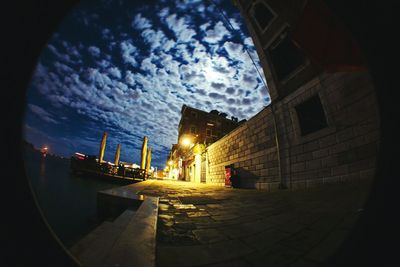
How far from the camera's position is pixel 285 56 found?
824 cm

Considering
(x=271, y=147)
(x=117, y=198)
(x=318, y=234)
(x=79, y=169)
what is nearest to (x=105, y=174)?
(x=79, y=169)

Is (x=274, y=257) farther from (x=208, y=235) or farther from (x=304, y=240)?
(x=208, y=235)

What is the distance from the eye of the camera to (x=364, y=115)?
14.6 ft

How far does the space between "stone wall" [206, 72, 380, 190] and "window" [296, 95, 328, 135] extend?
0.68ft

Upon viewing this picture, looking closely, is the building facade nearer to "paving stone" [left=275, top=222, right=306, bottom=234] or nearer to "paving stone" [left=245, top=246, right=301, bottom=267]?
"paving stone" [left=275, top=222, right=306, bottom=234]

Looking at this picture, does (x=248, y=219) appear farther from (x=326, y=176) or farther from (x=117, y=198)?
(x=326, y=176)

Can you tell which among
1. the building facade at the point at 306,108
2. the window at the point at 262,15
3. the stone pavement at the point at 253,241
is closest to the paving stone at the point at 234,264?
the stone pavement at the point at 253,241

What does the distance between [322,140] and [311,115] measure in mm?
1279

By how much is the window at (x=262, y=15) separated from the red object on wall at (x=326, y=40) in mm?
5633

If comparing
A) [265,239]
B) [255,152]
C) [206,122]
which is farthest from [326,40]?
[206,122]

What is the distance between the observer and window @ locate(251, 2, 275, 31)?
9031mm

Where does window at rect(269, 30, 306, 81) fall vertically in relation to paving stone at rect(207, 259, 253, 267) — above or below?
above

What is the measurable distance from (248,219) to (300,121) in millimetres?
5733

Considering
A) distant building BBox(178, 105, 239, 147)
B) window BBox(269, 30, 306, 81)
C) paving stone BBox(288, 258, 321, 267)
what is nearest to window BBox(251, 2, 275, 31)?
window BBox(269, 30, 306, 81)
